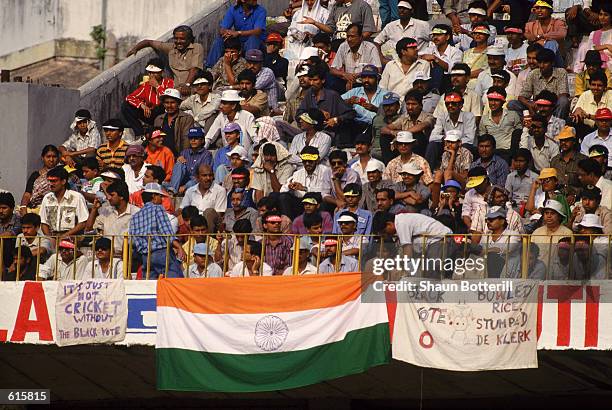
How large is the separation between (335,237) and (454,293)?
5.02 ft

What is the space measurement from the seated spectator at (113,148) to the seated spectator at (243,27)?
2553 mm

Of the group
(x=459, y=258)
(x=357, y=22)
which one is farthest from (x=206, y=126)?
(x=459, y=258)

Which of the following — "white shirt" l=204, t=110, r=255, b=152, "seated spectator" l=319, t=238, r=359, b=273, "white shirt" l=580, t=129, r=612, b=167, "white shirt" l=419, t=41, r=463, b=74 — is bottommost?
"seated spectator" l=319, t=238, r=359, b=273

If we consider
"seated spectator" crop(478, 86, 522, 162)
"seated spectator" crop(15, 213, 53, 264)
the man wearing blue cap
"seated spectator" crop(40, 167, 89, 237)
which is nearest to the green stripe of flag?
"seated spectator" crop(15, 213, 53, 264)

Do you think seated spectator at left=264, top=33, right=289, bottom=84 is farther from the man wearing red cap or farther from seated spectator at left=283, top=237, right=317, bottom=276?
seated spectator at left=283, top=237, right=317, bottom=276

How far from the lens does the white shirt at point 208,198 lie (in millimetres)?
20734

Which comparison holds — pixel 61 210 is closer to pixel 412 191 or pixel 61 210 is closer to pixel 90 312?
pixel 90 312

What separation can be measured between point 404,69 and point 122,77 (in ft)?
15.6

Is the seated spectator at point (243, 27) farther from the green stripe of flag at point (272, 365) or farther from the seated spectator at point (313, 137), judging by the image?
the green stripe of flag at point (272, 365)

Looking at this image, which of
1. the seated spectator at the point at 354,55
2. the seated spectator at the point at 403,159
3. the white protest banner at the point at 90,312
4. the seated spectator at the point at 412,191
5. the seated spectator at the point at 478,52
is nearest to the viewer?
the white protest banner at the point at 90,312

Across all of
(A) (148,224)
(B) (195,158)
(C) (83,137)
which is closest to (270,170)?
(B) (195,158)

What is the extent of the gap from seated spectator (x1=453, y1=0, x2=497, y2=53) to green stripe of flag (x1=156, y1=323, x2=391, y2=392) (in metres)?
Result: 6.01

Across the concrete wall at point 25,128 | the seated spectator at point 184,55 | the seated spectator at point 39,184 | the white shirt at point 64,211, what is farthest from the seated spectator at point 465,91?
the concrete wall at point 25,128

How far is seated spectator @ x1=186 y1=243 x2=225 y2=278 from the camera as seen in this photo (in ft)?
62.7
